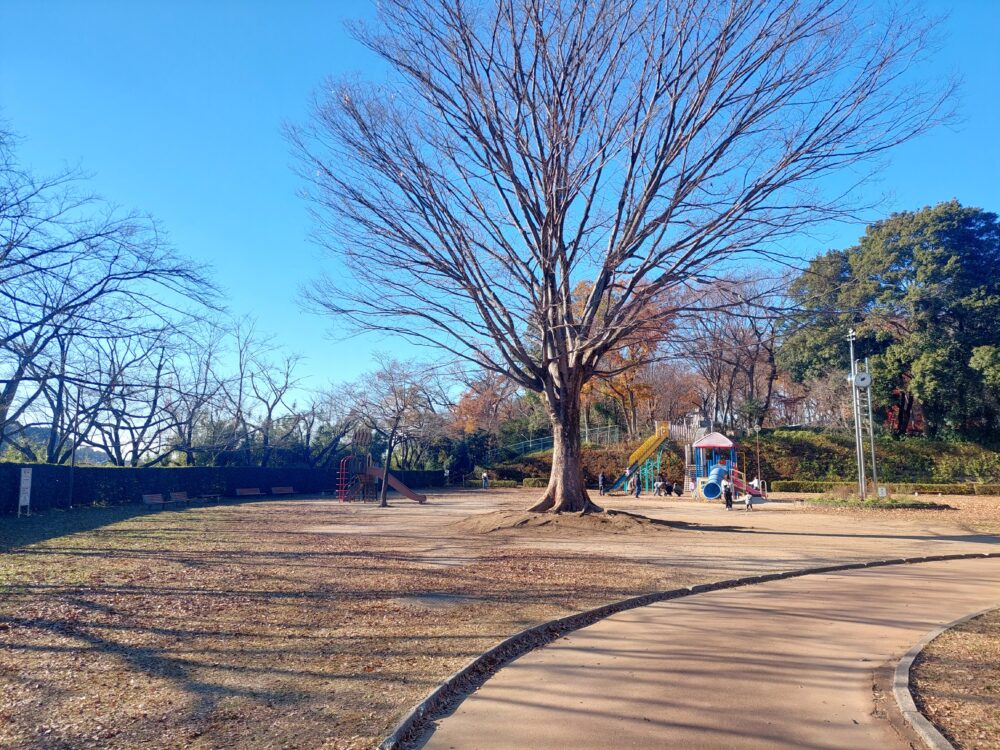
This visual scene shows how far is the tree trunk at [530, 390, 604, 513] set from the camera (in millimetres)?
19156

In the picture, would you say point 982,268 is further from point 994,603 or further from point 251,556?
point 251,556

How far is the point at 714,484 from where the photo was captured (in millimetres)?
33719

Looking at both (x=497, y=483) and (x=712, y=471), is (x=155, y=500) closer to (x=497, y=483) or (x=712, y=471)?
(x=712, y=471)

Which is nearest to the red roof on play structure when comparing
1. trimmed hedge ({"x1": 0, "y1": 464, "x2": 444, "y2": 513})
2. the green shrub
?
the green shrub

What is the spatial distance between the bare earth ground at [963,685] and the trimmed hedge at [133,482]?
76.9 ft

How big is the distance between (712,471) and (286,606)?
94.4ft

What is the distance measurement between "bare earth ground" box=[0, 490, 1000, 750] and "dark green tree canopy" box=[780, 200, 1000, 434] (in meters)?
25.2

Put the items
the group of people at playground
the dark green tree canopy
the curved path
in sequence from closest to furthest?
the curved path, the group of people at playground, the dark green tree canopy

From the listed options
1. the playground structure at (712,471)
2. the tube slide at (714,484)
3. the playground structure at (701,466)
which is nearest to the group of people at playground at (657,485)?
the playground structure at (701,466)

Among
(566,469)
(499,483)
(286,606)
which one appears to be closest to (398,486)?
(566,469)

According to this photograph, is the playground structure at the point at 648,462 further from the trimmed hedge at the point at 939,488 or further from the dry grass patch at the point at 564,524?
the dry grass patch at the point at 564,524

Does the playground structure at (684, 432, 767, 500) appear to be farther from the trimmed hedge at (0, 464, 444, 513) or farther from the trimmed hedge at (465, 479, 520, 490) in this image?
the trimmed hedge at (0, 464, 444, 513)

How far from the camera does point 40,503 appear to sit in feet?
77.9

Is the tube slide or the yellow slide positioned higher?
the yellow slide
